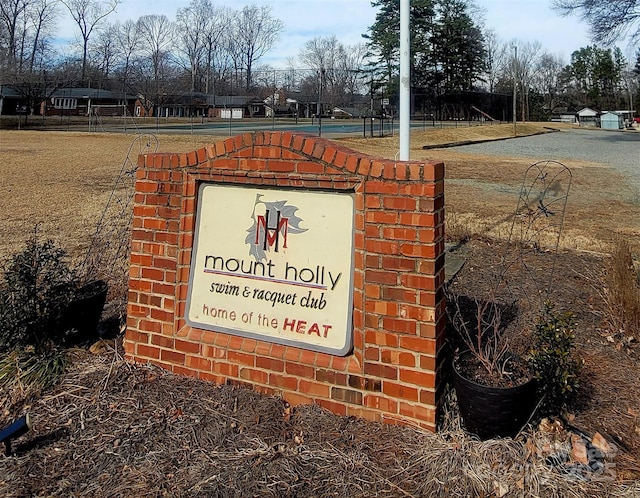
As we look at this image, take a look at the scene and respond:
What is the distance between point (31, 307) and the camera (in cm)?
329

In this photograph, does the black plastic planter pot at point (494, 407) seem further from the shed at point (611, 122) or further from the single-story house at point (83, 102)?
the shed at point (611, 122)

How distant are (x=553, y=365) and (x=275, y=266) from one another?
1.48m

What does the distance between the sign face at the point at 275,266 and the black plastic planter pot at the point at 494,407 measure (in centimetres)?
62

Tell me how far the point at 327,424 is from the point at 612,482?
4.09 ft

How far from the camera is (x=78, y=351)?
3.38 m

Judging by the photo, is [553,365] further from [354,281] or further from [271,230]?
[271,230]

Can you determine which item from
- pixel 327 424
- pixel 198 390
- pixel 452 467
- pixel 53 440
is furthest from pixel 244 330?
pixel 452 467

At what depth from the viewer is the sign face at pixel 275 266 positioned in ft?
9.16

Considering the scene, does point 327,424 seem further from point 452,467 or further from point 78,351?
point 78,351

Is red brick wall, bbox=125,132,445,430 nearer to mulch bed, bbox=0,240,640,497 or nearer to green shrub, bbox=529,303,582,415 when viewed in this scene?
mulch bed, bbox=0,240,640,497

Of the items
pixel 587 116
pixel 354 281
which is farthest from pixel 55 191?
pixel 587 116

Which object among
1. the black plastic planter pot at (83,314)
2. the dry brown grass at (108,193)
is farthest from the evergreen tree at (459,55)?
the black plastic planter pot at (83,314)

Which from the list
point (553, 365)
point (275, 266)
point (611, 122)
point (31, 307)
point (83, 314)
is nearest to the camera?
point (553, 365)

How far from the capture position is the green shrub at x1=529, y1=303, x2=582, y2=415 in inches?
101
